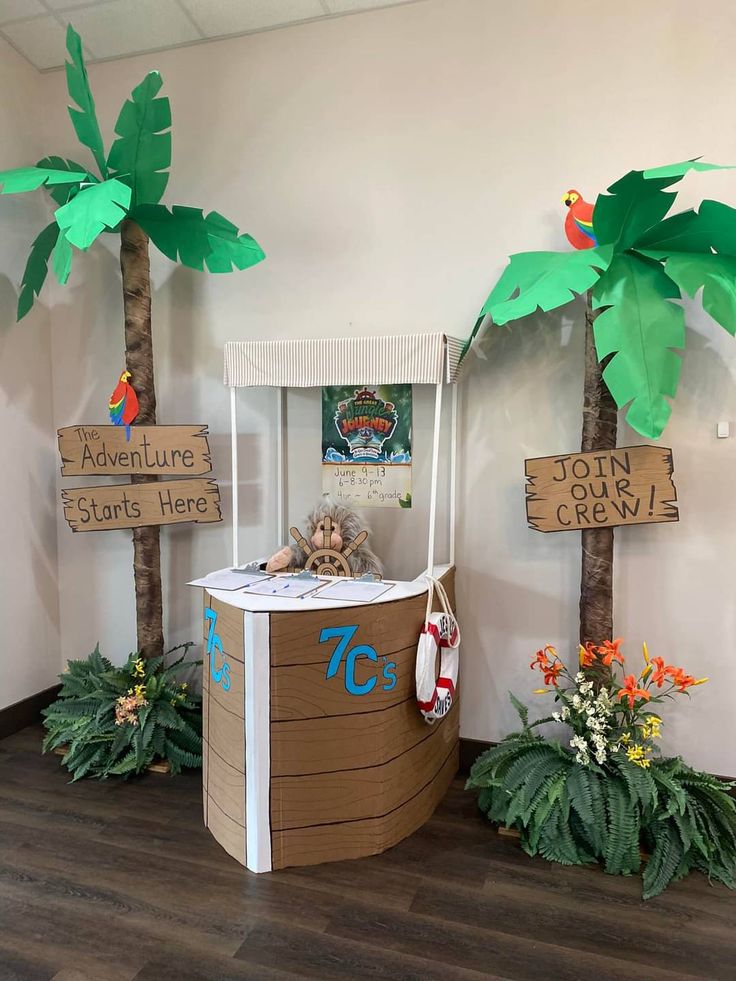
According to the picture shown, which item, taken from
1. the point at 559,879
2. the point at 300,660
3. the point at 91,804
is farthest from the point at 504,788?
the point at 91,804

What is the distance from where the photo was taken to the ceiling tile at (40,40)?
109 inches

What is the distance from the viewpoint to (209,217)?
249 cm

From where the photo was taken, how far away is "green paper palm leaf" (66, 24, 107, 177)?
229 cm

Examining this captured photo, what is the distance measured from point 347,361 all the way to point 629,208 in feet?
3.22

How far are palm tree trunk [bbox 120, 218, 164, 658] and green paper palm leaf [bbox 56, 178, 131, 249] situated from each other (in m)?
0.42

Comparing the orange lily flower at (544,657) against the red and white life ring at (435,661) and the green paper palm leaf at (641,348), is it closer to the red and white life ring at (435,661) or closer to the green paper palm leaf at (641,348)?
the red and white life ring at (435,661)

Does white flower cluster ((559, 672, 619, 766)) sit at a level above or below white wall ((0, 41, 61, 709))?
below

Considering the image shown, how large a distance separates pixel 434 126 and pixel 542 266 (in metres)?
0.94

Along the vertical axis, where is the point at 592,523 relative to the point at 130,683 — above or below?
above

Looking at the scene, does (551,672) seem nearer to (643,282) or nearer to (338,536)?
(338,536)

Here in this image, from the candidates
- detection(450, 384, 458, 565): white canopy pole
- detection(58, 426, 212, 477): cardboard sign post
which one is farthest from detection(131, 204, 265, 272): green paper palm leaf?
detection(450, 384, 458, 565): white canopy pole

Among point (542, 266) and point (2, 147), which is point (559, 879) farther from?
point (2, 147)

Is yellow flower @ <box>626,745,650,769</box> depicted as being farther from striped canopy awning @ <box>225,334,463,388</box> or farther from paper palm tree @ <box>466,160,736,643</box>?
striped canopy awning @ <box>225,334,463,388</box>

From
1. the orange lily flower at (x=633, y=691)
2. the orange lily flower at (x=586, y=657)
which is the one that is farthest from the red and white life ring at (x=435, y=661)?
the orange lily flower at (x=633, y=691)
